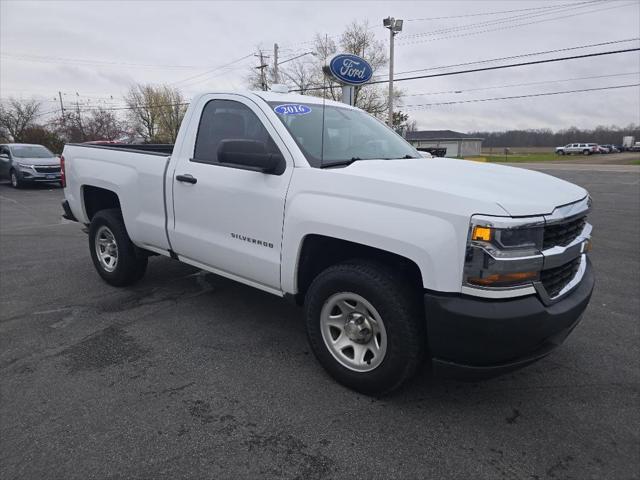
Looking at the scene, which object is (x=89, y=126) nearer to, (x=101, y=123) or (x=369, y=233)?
(x=101, y=123)

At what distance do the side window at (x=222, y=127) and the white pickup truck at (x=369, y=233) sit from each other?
0.5 inches

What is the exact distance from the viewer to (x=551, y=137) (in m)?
100

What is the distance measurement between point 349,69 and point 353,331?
697cm

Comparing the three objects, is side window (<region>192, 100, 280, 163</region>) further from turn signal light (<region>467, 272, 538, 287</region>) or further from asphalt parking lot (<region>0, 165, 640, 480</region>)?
turn signal light (<region>467, 272, 538, 287</region>)

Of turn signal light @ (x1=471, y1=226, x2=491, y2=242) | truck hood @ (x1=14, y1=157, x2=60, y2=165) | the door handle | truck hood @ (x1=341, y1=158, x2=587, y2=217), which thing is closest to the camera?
turn signal light @ (x1=471, y1=226, x2=491, y2=242)

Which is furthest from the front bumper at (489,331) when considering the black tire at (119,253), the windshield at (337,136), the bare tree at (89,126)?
the bare tree at (89,126)

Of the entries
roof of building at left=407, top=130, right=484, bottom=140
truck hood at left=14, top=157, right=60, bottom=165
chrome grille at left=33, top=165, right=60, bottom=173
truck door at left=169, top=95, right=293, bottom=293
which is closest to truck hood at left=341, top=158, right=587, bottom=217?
truck door at left=169, top=95, right=293, bottom=293

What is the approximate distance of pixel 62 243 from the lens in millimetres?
7273

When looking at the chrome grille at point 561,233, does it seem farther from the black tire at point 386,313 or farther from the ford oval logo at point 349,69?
the ford oval logo at point 349,69

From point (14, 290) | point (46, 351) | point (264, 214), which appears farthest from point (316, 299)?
point (14, 290)

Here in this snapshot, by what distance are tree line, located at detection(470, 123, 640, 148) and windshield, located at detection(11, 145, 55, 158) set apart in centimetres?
8482

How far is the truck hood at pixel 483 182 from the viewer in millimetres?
2359

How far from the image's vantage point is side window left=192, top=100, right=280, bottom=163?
3480mm

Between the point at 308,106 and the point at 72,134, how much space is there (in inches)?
1966
